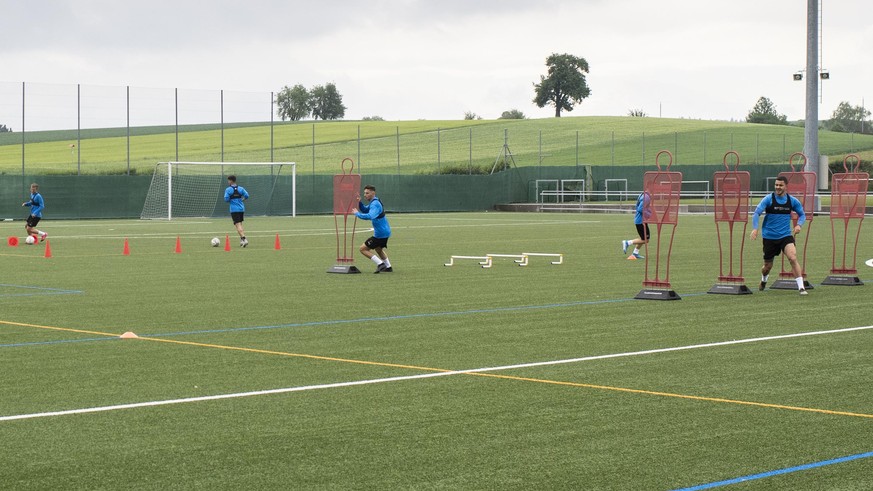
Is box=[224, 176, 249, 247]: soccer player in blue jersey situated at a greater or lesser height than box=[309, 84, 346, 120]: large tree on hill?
lesser

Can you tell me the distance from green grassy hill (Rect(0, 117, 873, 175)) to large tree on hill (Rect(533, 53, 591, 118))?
35950 millimetres

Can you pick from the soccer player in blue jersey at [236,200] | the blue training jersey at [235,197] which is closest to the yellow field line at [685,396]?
the soccer player in blue jersey at [236,200]

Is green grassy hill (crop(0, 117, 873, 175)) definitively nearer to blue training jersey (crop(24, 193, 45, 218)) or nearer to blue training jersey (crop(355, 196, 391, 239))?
blue training jersey (crop(24, 193, 45, 218))

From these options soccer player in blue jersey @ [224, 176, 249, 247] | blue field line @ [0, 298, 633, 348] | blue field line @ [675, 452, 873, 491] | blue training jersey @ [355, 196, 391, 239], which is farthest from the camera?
soccer player in blue jersey @ [224, 176, 249, 247]

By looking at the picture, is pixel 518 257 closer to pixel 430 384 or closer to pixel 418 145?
pixel 430 384

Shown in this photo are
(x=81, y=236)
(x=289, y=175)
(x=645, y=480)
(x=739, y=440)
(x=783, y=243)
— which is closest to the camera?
(x=645, y=480)

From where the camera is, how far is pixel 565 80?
146375 mm

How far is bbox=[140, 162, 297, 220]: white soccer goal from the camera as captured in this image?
55375 mm

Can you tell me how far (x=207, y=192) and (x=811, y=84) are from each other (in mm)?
27868

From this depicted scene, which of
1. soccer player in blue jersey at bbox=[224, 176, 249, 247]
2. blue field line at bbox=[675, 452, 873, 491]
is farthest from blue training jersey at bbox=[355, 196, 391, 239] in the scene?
blue field line at bbox=[675, 452, 873, 491]

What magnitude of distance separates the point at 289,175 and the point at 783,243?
4609 centimetres

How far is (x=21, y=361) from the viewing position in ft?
37.2

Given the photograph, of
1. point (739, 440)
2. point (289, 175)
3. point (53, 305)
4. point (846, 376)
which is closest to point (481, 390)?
point (739, 440)

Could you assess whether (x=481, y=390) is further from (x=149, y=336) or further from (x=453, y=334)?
(x=149, y=336)
